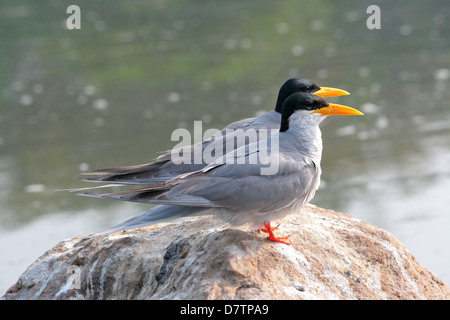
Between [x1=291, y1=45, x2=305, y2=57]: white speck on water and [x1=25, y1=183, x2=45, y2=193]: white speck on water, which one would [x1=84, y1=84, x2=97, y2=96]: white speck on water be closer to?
[x1=25, y1=183, x2=45, y2=193]: white speck on water

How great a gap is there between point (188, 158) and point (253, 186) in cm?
127

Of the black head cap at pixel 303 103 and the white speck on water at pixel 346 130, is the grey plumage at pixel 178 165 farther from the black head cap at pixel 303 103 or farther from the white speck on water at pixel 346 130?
the white speck on water at pixel 346 130

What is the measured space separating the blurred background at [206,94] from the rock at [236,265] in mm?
2882

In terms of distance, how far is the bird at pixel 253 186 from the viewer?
4.89 m

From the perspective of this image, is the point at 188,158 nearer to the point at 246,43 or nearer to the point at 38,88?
the point at 38,88

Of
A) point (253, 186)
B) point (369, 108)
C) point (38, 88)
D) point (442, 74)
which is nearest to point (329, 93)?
point (253, 186)

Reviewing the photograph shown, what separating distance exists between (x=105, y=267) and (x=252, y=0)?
15.9 meters

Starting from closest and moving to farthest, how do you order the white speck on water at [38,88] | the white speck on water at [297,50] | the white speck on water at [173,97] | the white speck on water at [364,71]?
the white speck on water at [173,97] → the white speck on water at [364,71] → the white speck on water at [38,88] → the white speck on water at [297,50]

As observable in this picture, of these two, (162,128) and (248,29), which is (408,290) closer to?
(162,128)

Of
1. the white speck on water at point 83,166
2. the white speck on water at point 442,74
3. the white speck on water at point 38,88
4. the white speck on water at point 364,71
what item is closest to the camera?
the white speck on water at point 83,166

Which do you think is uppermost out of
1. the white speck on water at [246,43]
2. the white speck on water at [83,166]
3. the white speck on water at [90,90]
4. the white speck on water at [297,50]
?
the white speck on water at [246,43]

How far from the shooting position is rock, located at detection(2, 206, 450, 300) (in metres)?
A: 4.75

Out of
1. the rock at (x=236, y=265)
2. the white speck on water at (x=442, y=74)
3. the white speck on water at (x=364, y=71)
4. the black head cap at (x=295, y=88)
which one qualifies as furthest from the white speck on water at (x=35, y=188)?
the white speck on water at (x=442, y=74)

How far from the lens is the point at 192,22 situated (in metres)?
18.8
